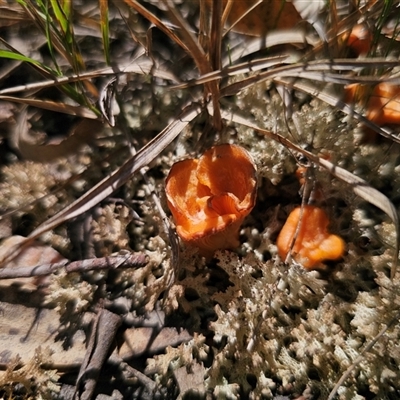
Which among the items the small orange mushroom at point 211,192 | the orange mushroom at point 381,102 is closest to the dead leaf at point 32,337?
the small orange mushroom at point 211,192

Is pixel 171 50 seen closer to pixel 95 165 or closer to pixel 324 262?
pixel 95 165

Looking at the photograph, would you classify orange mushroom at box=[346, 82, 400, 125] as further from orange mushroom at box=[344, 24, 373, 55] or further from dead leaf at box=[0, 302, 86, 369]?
dead leaf at box=[0, 302, 86, 369]

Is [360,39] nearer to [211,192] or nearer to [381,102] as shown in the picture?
[381,102]

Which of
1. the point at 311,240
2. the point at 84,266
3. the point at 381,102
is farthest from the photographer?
the point at 84,266

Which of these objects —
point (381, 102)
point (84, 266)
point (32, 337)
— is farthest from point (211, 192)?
point (32, 337)

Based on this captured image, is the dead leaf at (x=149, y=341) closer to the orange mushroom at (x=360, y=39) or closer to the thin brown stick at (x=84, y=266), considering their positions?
the thin brown stick at (x=84, y=266)

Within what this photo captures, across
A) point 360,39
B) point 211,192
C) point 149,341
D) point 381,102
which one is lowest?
point 149,341
